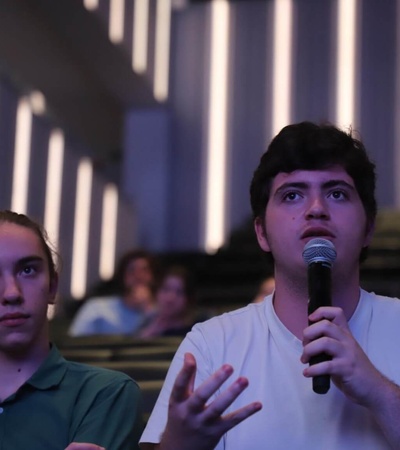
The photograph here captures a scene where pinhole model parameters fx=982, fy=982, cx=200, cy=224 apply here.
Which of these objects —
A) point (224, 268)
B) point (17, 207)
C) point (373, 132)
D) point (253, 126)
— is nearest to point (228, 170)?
point (253, 126)

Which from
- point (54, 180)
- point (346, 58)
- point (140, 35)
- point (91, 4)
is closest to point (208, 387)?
point (91, 4)

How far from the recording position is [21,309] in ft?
5.18

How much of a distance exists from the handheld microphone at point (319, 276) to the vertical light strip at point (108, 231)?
219 inches

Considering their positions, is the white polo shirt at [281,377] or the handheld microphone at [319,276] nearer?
the handheld microphone at [319,276]

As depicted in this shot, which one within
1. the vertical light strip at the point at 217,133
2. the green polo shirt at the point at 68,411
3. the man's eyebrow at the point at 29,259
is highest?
the vertical light strip at the point at 217,133

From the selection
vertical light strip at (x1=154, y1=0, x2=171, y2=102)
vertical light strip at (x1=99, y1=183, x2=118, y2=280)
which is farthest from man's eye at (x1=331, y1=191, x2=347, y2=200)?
vertical light strip at (x1=154, y1=0, x2=171, y2=102)

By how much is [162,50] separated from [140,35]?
76cm

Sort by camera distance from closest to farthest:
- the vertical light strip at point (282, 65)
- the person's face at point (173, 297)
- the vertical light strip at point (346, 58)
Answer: the person's face at point (173, 297) < the vertical light strip at point (346, 58) < the vertical light strip at point (282, 65)

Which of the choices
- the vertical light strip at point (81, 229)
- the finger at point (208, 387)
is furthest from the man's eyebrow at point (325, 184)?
the vertical light strip at point (81, 229)

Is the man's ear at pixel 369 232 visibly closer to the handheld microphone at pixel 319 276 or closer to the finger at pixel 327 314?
the handheld microphone at pixel 319 276

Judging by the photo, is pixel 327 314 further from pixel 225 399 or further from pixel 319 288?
pixel 225 399

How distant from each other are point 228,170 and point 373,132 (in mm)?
1190

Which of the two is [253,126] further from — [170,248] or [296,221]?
[296,221]

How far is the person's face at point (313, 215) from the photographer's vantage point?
4.63ft
